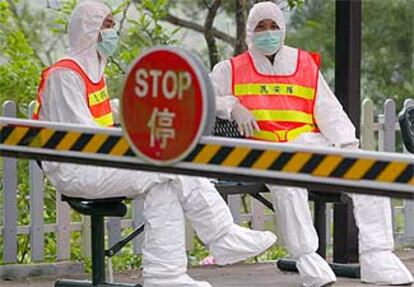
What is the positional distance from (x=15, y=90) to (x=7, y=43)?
52 cm

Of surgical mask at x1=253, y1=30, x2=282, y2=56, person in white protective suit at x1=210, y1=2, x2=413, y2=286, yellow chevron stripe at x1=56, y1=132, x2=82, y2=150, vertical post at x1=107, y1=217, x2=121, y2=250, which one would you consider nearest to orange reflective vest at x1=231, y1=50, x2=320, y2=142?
person in white protective suit at x1=210, y1=2, x2=413, y2=286

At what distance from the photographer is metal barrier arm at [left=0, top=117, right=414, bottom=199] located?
4.46 m

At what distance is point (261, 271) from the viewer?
7738 mm

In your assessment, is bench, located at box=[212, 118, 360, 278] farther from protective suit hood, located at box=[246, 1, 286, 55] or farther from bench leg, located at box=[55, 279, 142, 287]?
bench leg, located at box=[55, 279, 142, 287]

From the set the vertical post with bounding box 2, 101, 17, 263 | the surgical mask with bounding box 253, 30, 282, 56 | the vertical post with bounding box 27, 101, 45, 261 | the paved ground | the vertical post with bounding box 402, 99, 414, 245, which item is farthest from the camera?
the vertical post with bounding box 402, 99, 414, 245

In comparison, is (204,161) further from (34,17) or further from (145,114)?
(34,17)

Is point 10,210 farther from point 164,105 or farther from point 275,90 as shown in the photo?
point 164,105

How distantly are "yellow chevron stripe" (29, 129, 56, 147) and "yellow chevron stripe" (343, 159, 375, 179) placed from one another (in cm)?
109

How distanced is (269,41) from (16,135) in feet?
7.47

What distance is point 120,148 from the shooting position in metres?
4.81

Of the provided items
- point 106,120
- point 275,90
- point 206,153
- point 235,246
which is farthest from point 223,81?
point 206,153

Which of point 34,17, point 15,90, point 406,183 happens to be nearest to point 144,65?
point 406,183

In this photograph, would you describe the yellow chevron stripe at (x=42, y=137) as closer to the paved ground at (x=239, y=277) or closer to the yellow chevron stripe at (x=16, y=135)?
the yellow chevron stripe at (x=16, y=135)

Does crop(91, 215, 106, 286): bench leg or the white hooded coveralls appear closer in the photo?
crop(91, 215, 106, 286): bench leg
